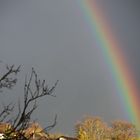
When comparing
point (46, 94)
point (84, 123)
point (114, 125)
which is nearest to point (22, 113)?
point (46, 94)

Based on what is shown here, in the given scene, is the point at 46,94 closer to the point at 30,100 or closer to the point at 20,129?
the point at 30,100

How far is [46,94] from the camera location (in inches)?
195

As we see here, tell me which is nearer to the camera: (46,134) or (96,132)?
(46,134)

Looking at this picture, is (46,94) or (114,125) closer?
(46,94)

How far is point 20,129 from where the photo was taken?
4469 millimetres

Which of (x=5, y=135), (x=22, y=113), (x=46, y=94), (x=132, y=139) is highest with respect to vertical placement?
(x=132, y=139)

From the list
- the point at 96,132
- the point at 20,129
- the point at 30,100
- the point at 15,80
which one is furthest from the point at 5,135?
the point at 96,132

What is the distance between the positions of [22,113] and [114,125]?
94669 mm

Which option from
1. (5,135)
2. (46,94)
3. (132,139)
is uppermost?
(132,139)

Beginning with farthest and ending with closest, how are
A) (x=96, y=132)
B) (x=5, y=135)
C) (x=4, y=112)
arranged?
(x=96, y=132) → (x=4, y=112) → (x=5, y=135)

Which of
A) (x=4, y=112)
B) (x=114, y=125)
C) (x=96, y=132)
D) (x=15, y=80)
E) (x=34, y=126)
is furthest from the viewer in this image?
(x=114, y=125)

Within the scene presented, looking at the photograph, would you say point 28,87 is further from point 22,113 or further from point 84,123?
point 84,123

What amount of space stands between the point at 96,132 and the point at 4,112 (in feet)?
264

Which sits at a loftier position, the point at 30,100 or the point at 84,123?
the point at 84,123
